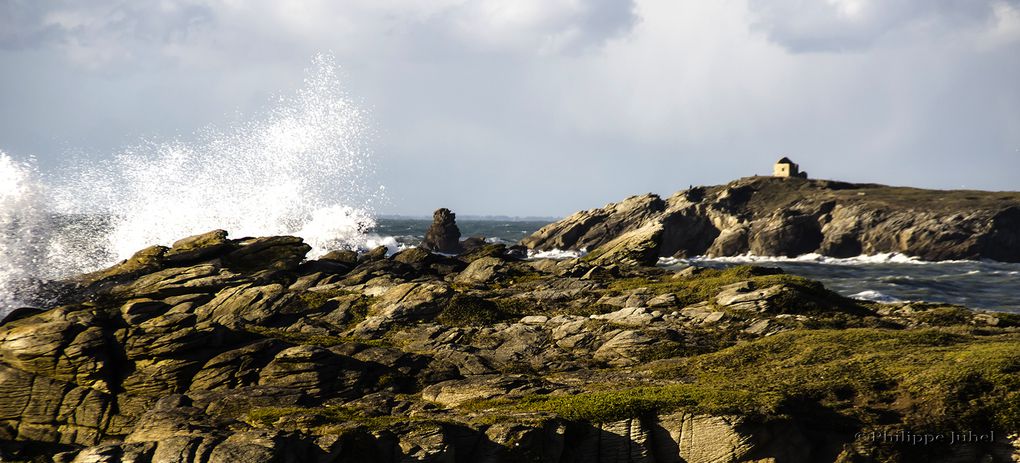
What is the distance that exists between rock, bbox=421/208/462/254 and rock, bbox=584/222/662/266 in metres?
71.9

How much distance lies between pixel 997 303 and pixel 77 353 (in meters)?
64.1

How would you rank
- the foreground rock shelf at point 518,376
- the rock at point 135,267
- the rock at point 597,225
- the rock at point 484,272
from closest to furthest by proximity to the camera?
the foreground rock shelf at point 518,376 < the rock at point 484,272 < the rock at point 135,267 < the rock at point 597,225

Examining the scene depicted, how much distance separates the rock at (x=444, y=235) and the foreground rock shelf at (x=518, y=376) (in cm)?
8041

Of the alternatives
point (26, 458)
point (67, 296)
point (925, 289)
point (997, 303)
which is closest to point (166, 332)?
point (26, 458)

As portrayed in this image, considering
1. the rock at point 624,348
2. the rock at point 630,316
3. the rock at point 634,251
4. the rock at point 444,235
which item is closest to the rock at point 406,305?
the rock at point 630,316

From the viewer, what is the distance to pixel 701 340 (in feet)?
81.2

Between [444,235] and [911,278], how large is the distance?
2707 inches

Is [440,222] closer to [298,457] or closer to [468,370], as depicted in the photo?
[468,370]

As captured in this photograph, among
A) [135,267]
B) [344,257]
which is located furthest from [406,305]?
[135,267]

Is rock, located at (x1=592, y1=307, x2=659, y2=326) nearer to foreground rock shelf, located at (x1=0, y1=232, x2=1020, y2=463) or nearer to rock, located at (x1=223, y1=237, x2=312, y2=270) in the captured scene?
foreground rock shelf, located at (x1=0, y1=232, x2=1020, y2=463)

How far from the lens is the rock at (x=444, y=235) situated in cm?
11712

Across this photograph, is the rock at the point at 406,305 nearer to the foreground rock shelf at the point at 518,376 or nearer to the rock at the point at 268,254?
the foreground rock shelf at the point at 518,376

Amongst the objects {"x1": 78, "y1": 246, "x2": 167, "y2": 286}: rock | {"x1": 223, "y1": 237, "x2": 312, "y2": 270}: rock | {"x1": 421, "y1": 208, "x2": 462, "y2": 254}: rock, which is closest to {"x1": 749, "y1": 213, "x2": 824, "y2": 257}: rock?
{"x1": 421, "y1": 208, "x2": 462, "y2": 254}: rock

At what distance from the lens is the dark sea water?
59062 millimetres
